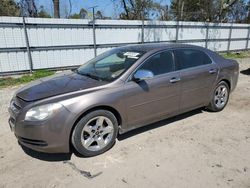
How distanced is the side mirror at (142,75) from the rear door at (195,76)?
83 centimetres

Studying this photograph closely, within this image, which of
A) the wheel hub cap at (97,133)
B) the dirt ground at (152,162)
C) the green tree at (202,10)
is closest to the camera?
the dirt ground at (152,162)

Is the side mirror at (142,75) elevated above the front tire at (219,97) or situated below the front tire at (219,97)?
above

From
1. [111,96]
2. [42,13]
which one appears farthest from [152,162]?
[42,13]

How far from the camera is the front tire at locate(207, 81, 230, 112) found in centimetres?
493

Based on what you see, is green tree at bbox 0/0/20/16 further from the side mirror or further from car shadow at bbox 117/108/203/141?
the side mirror

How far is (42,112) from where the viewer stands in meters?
2.96

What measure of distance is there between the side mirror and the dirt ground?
3.35 ft

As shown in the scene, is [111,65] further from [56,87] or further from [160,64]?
[56,87]

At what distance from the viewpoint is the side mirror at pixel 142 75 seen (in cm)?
357

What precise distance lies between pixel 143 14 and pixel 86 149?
1461cm

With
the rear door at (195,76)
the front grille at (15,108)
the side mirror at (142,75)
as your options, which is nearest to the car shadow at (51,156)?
the front grille at (15,108)

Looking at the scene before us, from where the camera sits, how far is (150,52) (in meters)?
3.92

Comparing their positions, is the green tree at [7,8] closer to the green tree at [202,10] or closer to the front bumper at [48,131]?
the green tree at [202,10]

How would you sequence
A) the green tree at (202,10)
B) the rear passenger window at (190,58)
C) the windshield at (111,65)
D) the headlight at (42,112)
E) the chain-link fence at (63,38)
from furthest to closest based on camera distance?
the green tree at (202,10) < the chain-link fence at (63,38) < the rear passenger window at (190,58) < the windshield at (111,65) < the headlight at (42,112)
